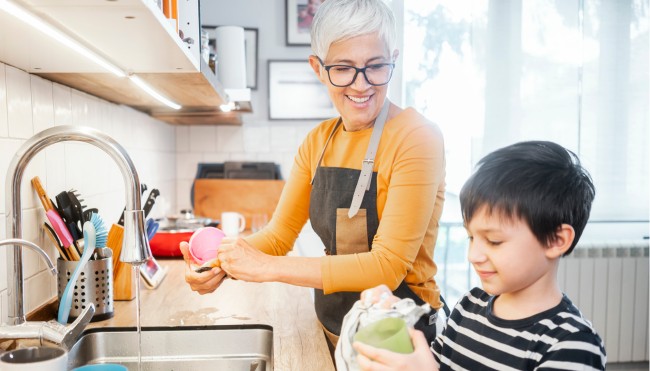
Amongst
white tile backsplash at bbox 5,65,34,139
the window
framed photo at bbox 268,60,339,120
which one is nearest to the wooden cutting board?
framed photo at bbox 268,60,339,120

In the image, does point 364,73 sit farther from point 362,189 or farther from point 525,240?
point 525,240

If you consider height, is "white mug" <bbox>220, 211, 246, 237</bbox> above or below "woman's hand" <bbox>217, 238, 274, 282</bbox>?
below

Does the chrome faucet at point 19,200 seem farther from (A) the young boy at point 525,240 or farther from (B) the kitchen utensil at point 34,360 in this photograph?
(A) the young boy at point 525,240

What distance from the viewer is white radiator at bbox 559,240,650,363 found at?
2980 mm

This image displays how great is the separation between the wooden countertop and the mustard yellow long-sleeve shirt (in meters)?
0.14

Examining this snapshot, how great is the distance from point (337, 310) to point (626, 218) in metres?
2.54

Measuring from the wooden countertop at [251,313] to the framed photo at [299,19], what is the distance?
1.76 metres

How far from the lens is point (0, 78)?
109 cm

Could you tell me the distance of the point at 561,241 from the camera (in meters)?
0.89

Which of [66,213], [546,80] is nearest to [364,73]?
[66,213]

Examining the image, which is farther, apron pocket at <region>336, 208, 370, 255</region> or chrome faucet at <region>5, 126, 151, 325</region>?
apron pocket at <region>336, 208, 370, 255</region>

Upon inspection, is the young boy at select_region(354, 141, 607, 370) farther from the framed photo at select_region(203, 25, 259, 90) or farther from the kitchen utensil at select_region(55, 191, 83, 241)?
the framed photo at select_region(203, 25, 259, 90)

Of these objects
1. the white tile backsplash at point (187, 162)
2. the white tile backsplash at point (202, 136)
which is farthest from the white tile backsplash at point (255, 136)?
the white tile backsplash at point (187, 162)

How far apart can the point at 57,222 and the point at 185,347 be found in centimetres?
41
